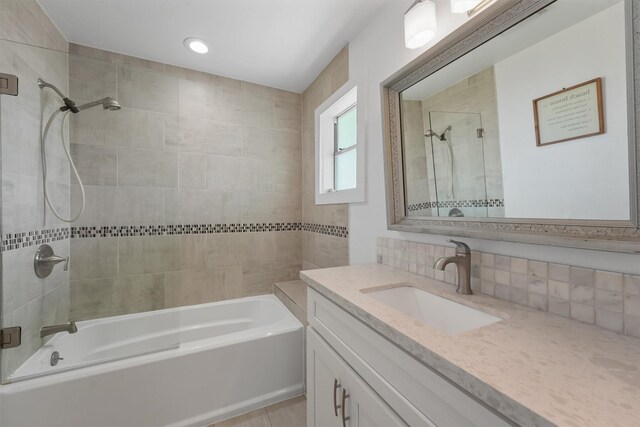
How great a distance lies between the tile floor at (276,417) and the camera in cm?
144

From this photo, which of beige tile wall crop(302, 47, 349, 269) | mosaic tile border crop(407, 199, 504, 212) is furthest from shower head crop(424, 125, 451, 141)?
beige tile wall crop(302, 47, 349, 269)

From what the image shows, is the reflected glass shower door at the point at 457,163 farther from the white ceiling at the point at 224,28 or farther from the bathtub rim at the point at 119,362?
the bathtub rim at the point at 119,362

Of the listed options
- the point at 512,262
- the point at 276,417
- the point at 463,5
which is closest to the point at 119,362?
the point at 276,417

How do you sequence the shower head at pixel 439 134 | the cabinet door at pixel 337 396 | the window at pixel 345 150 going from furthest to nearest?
the window at pixel 345 150 < the shower head at pixel 439 134 < the cabinet door at pixel 337 396

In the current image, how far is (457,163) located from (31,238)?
220 cm

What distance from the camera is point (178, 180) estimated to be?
2045mm

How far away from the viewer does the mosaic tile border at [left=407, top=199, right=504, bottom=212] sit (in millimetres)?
895

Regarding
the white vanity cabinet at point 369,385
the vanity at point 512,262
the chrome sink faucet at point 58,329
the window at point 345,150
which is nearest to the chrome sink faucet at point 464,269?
the vanity at point 512,262

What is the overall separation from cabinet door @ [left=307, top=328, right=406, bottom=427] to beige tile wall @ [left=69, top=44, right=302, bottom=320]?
1360 millimetres

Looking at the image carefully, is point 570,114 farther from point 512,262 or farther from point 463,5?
point 463,5

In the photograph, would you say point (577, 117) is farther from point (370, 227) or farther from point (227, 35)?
point (227, 35)

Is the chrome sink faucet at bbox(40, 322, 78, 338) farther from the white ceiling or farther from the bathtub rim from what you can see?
the white ceiling

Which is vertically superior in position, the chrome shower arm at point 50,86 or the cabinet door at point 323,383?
the chrome shower arm at point 50,86

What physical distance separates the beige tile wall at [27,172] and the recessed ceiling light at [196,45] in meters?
0.76
